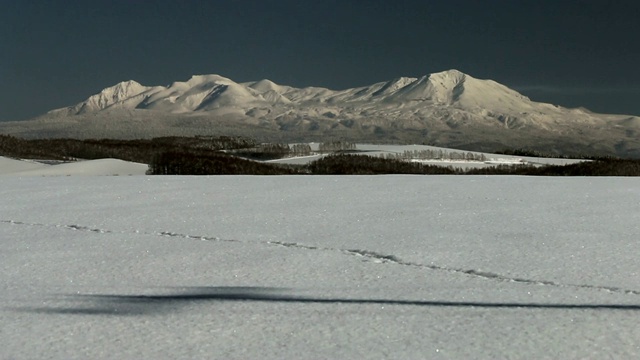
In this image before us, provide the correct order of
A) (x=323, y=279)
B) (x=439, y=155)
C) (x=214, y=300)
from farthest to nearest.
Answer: (x=439, y=155), (x=323, y=279), (x=214, y=300)

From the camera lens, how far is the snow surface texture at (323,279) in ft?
16.5

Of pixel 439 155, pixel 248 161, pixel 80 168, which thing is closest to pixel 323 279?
pixel 80 168

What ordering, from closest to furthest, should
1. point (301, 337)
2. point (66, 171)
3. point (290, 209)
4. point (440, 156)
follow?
point (301, 337) < point (290, 209) < point (66, 171) < point (440, 156)

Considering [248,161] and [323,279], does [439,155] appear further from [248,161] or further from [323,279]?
[323,279]

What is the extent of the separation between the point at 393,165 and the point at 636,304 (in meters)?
62.9

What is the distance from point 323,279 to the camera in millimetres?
7016

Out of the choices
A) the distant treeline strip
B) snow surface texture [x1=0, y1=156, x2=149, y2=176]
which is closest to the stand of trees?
the distant treeline strip

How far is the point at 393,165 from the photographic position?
68.6 metres

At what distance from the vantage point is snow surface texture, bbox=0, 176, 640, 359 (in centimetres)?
504

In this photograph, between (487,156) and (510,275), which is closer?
(510,275)

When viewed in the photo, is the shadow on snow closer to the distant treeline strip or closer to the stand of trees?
the distant treeline strip

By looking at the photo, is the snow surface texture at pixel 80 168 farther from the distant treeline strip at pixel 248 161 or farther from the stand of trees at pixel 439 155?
the stand of trees at pixel 439 155

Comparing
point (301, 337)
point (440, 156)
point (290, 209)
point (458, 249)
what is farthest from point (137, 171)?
point (440, 156)

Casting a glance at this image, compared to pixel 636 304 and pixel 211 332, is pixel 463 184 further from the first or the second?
pixel 211 332
